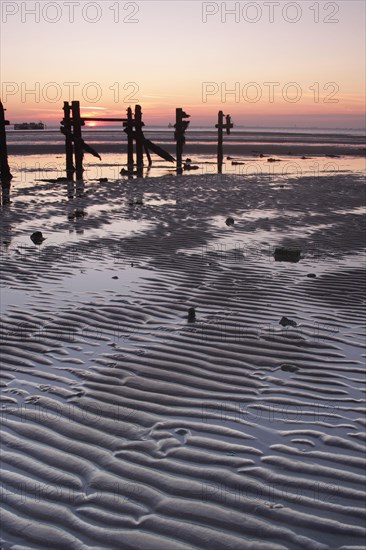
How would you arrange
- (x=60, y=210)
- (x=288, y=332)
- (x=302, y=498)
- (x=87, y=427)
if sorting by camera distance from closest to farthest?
(x=302, y=498) < (x=87, y=427) < (x=288, y=332) < (x=60, y=210)

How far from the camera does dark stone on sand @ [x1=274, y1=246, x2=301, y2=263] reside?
929 centimetres

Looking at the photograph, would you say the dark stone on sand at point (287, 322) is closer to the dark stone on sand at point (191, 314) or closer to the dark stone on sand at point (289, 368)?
the dark stone on sand at point (191, 314)

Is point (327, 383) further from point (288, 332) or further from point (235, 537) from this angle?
point (235, 537)

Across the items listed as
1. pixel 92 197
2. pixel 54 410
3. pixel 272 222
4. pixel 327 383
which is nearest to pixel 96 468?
pixel 54 410

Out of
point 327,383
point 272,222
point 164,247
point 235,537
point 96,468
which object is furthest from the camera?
point 272,222

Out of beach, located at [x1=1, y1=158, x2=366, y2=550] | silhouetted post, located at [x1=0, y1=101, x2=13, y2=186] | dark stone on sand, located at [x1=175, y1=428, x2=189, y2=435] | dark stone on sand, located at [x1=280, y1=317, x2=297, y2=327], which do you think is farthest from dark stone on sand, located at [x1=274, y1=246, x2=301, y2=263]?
silhouetted post, located at [x1=0, y1=101, x2=13, y2=186]

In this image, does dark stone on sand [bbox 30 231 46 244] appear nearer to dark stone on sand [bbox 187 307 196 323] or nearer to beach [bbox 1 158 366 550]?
beach [bbox 1 158 366 550]

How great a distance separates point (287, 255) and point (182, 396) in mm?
5155

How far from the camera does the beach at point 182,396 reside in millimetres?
3127

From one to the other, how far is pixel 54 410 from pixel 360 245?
298 inches

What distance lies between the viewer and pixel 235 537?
117 inches

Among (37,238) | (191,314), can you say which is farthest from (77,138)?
(191,314)

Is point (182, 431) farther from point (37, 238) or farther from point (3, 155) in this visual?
point (3, 155)

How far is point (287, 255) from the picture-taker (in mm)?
9320
